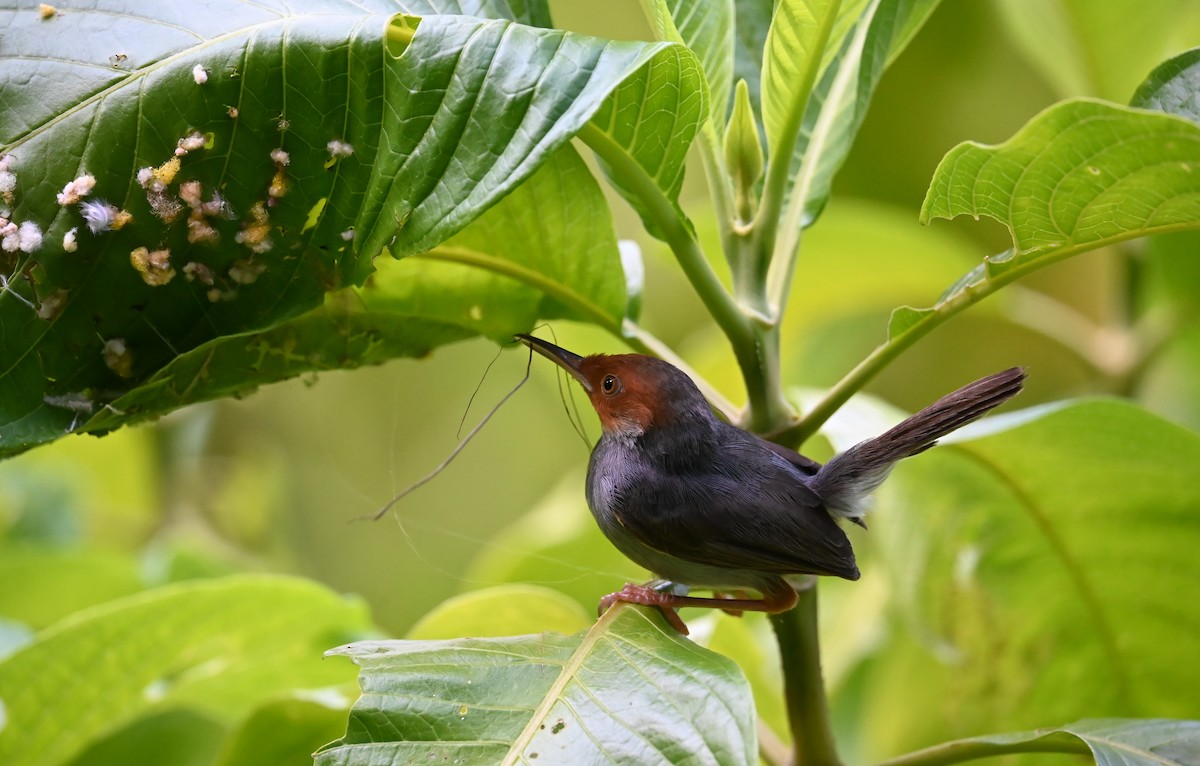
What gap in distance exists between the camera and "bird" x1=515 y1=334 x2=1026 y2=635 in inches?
43.9

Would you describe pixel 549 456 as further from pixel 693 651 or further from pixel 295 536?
pixel 693 651

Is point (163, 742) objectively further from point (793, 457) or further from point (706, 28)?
point (706, 28)

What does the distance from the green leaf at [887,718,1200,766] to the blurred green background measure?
0.78 m

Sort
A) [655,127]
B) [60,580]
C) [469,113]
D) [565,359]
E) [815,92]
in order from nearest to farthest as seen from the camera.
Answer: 1. [469,113]
2. [655,127]
3. [565,359]
4. [815,92]
5. [60,580]

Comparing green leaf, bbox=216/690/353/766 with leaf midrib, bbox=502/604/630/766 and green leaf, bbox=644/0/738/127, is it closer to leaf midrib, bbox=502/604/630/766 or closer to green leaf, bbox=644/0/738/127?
leaf midrib, bbox=502/604/630/766

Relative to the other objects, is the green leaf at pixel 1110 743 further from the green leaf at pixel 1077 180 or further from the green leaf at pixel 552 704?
the green leaf at pixel 1077 180

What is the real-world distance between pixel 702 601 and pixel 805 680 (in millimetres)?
163

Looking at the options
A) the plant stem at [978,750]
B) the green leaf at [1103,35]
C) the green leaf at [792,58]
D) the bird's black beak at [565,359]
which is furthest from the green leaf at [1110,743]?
the green leaf at [1103,35]

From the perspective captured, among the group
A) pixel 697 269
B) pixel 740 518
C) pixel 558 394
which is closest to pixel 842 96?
pixel 697 269

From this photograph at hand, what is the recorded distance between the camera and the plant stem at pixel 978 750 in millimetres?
1146

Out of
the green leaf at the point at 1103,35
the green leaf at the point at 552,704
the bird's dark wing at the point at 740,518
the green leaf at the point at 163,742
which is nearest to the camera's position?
the green leaf at the point at 552,704

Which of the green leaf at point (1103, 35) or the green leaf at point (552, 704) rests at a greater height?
the green leaf at point (1103, 35)

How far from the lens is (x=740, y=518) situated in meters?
Answer: 1.12

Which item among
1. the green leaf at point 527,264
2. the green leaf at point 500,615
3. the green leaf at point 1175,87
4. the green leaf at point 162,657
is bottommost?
the green leaf at point 162,657
